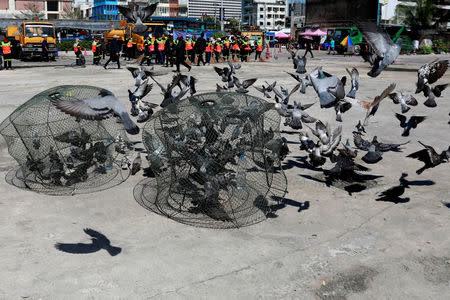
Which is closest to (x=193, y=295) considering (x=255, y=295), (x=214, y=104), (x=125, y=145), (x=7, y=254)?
(x=255, y=295)

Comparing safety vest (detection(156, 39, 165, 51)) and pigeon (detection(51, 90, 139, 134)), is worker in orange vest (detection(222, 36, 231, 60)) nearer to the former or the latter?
safety vest (detection(156, 39, 165, 51))

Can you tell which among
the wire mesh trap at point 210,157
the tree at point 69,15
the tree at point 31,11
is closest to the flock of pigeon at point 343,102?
the wire mesh trap at point 210,157

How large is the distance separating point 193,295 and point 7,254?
6.11ft

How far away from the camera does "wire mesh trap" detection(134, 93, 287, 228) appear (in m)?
4.93

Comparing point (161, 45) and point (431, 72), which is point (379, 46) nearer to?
point (431, 72)

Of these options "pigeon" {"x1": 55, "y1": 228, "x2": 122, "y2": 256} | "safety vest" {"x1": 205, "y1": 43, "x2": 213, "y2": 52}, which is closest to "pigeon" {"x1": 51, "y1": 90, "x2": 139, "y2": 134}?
"pigeon" {"x1": 55, "y1": 228, "x2": 122, "y2": 256}

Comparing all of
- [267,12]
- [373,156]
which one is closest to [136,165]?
[373,156]

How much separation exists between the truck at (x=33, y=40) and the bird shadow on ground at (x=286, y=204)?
2569 centimetres

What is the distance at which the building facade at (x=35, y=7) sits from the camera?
246 feet

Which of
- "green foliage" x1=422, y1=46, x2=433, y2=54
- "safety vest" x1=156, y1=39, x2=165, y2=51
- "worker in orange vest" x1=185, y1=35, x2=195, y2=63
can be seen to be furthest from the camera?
"green foliage" x1=422, y1=46, x2=433, y2=54

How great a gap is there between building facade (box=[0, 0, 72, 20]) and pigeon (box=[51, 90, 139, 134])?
74.3 metres

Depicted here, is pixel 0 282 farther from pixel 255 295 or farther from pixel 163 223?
pixel 255 295

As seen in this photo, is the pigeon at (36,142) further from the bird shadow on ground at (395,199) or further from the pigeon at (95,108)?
the bird shadow on ground at (395,199)

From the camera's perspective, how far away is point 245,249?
4.35 m
